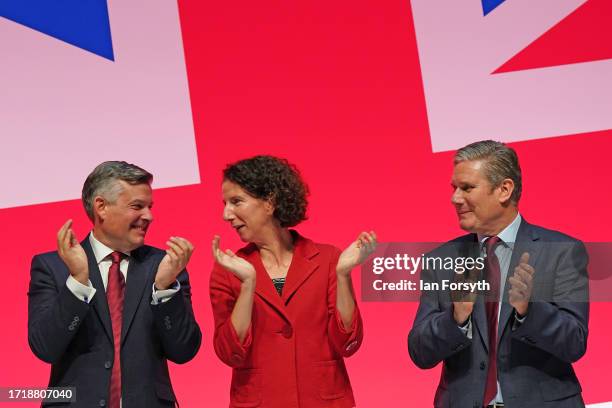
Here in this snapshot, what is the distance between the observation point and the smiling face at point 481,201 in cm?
349

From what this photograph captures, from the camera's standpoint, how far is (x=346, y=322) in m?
3.51

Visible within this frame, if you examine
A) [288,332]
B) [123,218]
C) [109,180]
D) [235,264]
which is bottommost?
[288,332]

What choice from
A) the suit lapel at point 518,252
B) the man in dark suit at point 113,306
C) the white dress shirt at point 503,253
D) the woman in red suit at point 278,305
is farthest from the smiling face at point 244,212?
the suit lapel at point 518,252

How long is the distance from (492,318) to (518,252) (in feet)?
0.80

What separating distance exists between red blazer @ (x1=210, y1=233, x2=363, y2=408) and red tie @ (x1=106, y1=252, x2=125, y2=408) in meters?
0.34

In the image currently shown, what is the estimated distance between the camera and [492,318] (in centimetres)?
336

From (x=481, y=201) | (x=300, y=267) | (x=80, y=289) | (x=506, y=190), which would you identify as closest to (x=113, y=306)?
(x=80, y=289)

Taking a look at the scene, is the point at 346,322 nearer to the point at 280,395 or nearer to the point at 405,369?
the point at 280,395

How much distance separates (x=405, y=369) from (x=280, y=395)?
166cm

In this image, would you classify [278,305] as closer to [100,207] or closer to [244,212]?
[244,212]

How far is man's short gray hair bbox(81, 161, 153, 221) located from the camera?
369 centimetres

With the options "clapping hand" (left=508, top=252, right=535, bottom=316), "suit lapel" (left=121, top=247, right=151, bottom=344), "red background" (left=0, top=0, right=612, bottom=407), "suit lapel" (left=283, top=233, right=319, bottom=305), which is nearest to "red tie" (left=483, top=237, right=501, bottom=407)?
"clapping hand" (left=508, top=252, right=535, bottom=316)

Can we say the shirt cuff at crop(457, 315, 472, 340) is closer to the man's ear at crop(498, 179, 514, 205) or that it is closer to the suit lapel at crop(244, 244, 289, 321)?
Result: the man's ear at crop(498, 179, 514, 205)

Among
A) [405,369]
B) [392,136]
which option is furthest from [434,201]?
[405,369]
